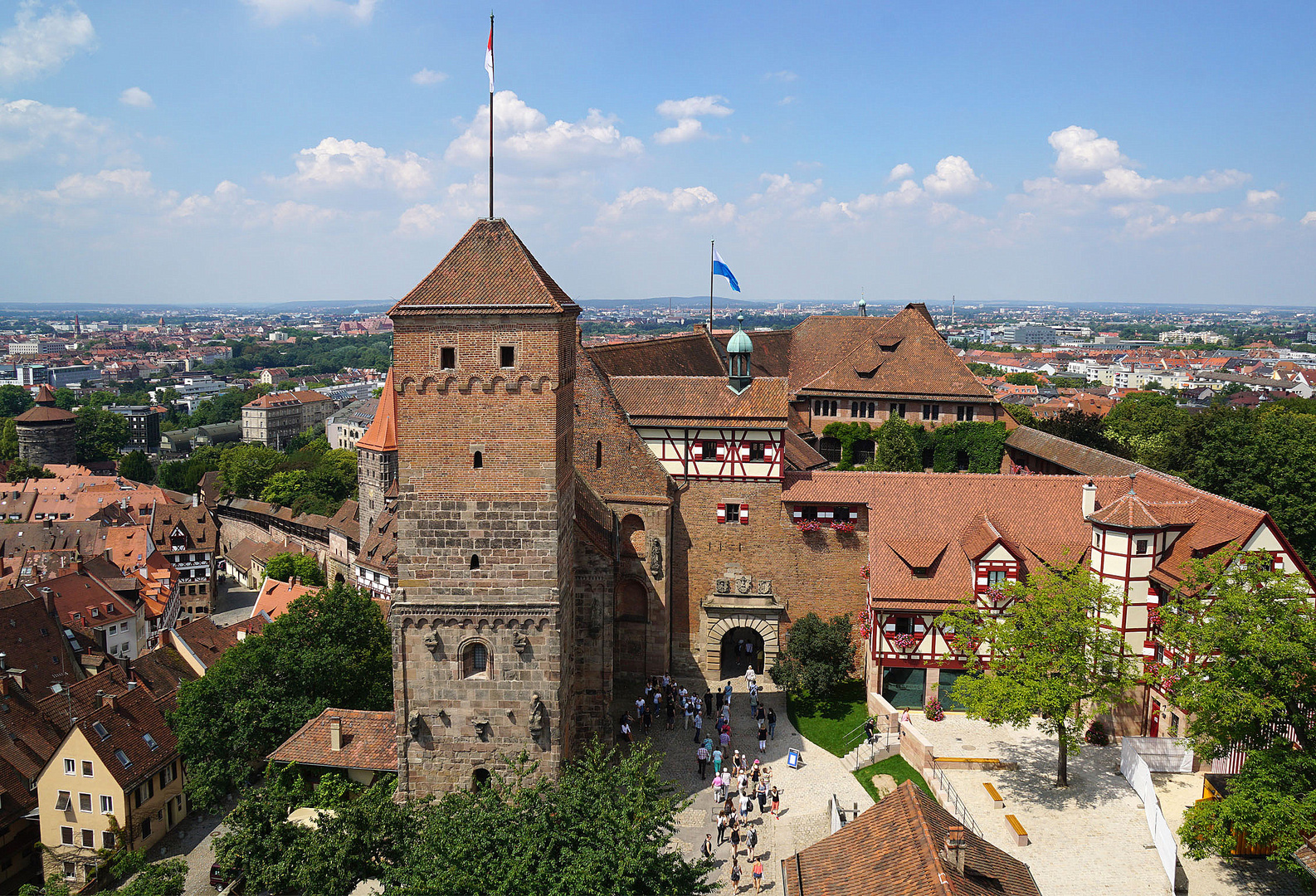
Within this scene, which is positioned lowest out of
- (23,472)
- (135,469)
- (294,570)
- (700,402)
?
(135,469)

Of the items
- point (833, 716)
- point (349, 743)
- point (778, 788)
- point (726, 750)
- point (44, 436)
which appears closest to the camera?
→ point (778, 788)

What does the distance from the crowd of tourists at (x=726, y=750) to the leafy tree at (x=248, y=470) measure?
3915 inches

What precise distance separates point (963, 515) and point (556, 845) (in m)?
23.7

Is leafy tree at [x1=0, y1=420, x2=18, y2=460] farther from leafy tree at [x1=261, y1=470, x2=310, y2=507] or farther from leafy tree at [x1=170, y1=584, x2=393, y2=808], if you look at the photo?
leafy tree at [x1=170, y1=584, x2=393, y2=808]

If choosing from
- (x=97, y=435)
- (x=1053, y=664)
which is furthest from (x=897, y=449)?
(x=97, y=435)

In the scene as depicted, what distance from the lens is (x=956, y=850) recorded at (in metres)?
19.6

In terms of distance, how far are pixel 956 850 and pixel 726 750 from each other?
15.5 metres

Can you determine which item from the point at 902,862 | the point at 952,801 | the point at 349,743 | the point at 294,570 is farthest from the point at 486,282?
the point at 294,570

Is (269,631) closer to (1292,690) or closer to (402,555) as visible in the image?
(402,555)

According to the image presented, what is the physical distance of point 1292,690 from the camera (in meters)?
24.5

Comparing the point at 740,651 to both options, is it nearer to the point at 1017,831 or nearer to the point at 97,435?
the point at 1017,831

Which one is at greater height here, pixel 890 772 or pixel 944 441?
pixel 944 441

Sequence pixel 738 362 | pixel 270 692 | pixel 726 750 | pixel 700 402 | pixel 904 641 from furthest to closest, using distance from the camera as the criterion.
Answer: pixel 738 362
pixel 700 402
pixel 270 692
pixel 904 641
pixel 726 750

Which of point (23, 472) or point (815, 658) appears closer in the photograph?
point (815, 658)
